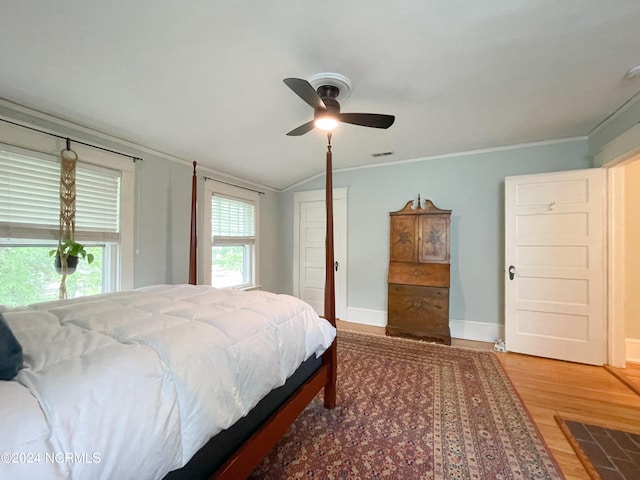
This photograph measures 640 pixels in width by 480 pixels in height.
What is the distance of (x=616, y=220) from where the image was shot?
262 centimetres

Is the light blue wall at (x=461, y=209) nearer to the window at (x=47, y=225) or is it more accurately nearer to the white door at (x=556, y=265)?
the white door at (x=556, y=265)

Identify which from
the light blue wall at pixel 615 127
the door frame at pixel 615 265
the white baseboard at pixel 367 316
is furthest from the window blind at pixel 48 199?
the door frame at pixel 615 265

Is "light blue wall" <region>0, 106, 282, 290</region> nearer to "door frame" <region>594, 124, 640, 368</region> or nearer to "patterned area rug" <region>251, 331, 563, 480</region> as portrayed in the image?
"patterned area rug" <region>251, 331, 563, 480</region>

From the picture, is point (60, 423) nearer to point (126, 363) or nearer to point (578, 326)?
point (126, 363)

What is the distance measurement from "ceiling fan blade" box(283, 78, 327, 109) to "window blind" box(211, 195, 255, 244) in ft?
7.18

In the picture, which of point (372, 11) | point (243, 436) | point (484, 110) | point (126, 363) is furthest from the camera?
point (484, 110)

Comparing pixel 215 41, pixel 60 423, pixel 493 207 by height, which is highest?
Answer: pixel 215 41

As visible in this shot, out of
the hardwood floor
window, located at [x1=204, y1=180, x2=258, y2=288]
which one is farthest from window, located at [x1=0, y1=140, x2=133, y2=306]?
the hardwood floor

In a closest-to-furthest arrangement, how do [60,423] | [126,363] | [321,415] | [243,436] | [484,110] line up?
[60,423] < [126,363] < [243,436] < [321,415] < [484,110]

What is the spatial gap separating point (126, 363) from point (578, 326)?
3.72 metres

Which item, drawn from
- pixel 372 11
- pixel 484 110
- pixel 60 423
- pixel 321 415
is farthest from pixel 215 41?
pixel 321 415

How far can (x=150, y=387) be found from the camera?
Answer: 801 millimetres

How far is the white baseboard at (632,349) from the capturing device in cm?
274

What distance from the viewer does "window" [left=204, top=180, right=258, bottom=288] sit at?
344 cm
